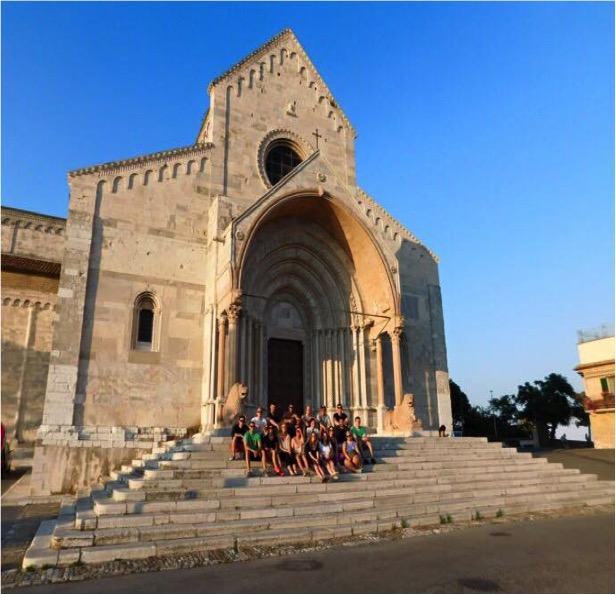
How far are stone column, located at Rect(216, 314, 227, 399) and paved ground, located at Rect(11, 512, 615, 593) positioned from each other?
7149 mm

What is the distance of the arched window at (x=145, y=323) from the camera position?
49.2 ft

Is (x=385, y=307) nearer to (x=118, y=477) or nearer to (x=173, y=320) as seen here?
(x=173, y=320)

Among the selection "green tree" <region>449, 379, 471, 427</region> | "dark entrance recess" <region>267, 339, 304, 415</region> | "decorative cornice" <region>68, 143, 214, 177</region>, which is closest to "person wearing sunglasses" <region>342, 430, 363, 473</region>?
"dark entrance recess" <region>267, 339, 304, 415</region>

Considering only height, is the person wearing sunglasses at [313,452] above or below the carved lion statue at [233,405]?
below

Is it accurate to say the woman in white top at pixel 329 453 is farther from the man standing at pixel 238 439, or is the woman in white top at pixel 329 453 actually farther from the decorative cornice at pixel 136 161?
the decorative cornice at pixel 136 161

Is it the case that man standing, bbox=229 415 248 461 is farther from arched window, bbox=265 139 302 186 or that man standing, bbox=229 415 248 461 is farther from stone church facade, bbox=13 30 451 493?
arched window, bbox=265 139 302 186

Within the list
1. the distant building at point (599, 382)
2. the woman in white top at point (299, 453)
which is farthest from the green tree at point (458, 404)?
the woman in white top at point (299, 453)

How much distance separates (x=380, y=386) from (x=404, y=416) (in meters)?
1.70

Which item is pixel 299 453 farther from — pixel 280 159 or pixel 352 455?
pixel 280 159

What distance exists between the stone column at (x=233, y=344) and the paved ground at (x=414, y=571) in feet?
23.6

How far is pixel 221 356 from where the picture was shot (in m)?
14.3

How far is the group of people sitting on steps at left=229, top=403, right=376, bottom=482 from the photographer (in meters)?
10.6

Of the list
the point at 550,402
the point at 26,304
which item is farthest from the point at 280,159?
the point at 550,402

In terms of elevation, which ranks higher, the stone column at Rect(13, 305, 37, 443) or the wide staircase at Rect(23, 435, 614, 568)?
the stone column at Rect(13, 305, 37, 443)
